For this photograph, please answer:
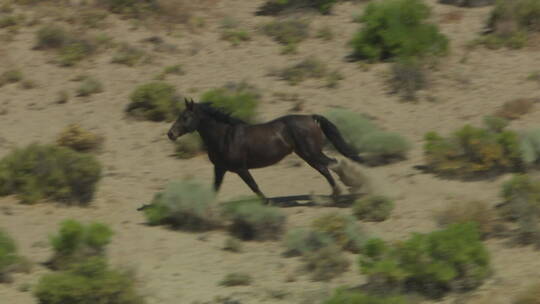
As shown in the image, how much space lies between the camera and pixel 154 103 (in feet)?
64.6

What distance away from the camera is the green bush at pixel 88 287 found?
33.4 feet

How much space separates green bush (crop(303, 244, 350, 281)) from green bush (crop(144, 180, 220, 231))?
2.38 metres

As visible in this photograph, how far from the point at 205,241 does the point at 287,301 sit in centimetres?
269

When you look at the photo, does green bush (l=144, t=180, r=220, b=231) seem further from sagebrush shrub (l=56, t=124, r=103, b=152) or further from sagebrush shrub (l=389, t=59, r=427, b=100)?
sagebrush shrub (l=389, t=59, r=427, b=100)

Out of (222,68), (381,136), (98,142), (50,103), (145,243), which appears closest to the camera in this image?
(145,243)

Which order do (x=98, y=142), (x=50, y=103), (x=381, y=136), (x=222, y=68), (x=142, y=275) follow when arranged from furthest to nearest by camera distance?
1. (x=222, y=68)
2. (x=50, y=103)
3. (x=98, y=142)
4. (x=381, y=136)
5. (x=142, y=275)

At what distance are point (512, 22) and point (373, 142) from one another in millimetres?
7853

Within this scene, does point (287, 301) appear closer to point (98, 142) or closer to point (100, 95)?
point (98, 142)

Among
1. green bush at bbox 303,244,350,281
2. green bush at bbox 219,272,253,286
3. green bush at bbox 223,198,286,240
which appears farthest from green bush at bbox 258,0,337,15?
green bush at bbox 219,272,253,286

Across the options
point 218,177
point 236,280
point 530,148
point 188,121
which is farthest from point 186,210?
point 530,148

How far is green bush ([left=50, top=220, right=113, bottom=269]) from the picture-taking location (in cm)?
1177

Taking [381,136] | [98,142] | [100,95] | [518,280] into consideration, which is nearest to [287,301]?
[518,280]

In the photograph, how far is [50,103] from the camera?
69.1ft

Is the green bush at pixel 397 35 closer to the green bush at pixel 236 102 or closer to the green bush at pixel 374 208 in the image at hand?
the green bush at pixel 236 102
